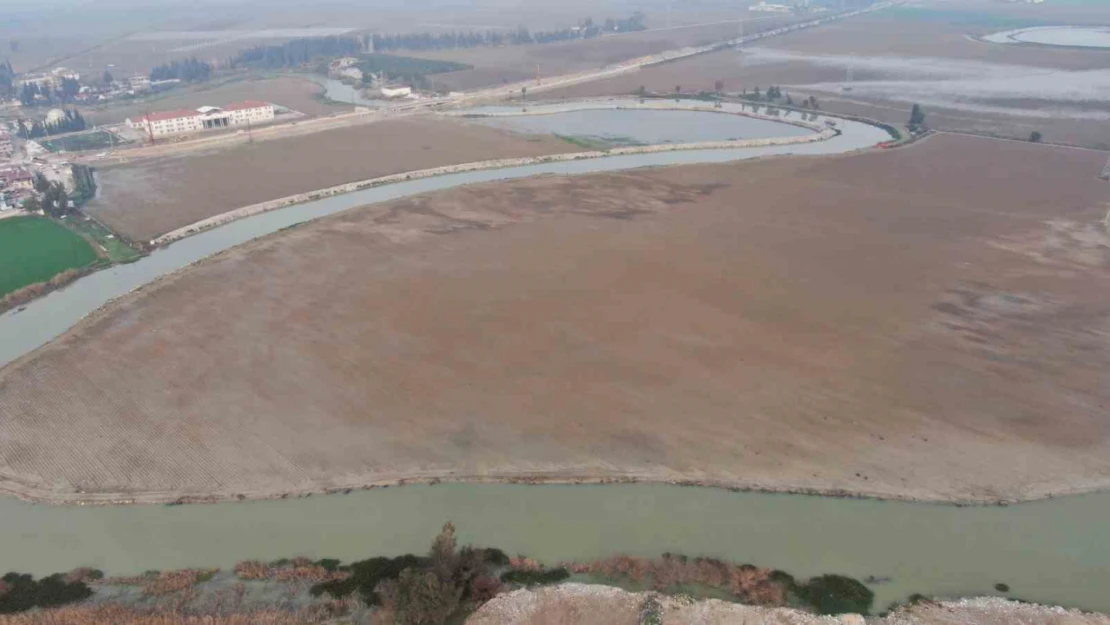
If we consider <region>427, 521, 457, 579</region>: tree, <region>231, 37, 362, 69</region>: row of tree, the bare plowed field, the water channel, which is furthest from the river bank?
<region>231, 37, 362, 69</region>: row of tree

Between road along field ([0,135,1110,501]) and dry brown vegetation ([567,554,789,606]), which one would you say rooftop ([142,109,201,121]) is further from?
dry brown vegetation ([567,554,789,606])

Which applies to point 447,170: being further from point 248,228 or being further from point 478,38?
point 478,38

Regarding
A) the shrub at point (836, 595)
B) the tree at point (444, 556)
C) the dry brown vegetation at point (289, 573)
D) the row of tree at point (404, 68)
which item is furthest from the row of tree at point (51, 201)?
the row of tree at point (404, 68)

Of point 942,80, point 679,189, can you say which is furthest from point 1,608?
point 942,80

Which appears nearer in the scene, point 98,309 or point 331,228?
point 98,309

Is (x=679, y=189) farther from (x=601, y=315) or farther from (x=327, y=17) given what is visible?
(x=327, y=17)
